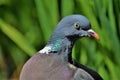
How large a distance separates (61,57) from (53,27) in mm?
263

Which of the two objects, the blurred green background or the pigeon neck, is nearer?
the pigeon neck

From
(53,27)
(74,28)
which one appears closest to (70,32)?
(74,28)

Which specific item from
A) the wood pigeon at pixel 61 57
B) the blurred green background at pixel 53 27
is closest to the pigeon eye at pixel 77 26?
the wood pigeon at pixel 61 57

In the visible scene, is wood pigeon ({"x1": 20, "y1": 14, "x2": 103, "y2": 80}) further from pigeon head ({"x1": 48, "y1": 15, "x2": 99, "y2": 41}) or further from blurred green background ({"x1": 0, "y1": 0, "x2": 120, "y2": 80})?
blurred green background ({"x1": 0, "y1": 0, "x2": 120, "y2": 80})

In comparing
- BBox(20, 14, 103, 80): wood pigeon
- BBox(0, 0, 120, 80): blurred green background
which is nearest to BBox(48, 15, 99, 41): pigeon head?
BBox(20, 14, 103, 80): wood pigeon

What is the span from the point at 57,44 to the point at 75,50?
244 mm

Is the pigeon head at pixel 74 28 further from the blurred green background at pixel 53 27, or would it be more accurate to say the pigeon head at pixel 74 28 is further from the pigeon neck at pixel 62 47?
the blurred green background at pixel 53 27

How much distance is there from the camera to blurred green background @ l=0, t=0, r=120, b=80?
6.64 feet

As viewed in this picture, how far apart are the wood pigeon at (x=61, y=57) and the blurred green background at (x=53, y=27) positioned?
14 cm

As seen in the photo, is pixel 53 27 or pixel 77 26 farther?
pixel 53 27

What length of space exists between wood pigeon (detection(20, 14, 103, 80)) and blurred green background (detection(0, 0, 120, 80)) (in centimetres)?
14

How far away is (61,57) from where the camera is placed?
1865 mm

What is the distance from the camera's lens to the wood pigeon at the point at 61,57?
181cm

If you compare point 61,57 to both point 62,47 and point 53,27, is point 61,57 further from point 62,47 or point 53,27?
point 53,27
